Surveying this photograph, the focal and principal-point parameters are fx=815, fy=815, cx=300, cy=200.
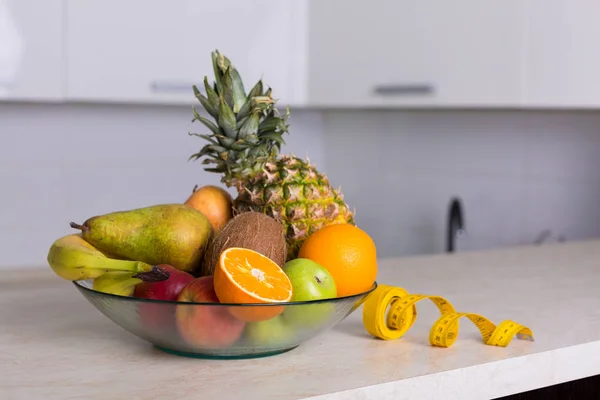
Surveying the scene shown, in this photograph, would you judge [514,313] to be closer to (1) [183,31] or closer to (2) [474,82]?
(2) [474,82]

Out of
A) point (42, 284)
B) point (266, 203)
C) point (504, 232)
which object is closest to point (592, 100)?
point (504, 232)

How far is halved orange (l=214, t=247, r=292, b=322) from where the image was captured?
2.84 ft

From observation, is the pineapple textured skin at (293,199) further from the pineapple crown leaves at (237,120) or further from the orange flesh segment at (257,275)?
the orange flesh segment at (257,275)

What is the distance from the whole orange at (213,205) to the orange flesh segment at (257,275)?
268 millimetres

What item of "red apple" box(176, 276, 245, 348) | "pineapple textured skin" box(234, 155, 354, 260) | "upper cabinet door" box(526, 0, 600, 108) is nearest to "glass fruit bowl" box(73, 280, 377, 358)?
"red apple" box(176, 276, 245, 348)

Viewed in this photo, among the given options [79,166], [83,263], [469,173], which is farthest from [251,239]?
[79,166]

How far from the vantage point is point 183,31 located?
8.19ft

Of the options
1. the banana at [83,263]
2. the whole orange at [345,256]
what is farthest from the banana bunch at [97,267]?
the whole orange at [345,256]

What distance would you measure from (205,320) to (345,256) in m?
0.22

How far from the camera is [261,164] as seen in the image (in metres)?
1.22

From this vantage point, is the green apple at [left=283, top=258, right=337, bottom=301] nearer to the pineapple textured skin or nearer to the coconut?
the coconut

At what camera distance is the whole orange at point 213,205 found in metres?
1.19

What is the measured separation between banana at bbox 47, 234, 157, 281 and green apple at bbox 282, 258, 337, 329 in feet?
0.55

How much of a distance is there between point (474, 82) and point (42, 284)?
1.23 meters
